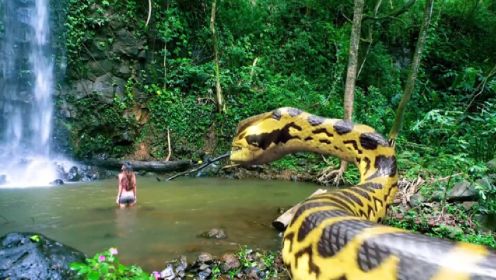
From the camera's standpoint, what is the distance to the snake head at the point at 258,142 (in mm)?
4125

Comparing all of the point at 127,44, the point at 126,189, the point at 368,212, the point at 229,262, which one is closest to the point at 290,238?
the point at 368,212

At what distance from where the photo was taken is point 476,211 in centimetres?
571

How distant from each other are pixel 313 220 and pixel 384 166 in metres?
2.47

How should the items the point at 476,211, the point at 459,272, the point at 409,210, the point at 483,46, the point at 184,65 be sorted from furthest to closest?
the point at 483,46 → the point at 184,65 → the point at 409,210 → the point at 476,211 → the point at 459,272

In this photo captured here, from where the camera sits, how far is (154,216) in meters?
6.92

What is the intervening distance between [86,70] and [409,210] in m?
11.5

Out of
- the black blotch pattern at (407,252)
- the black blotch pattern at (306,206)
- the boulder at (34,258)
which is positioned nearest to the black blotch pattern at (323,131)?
the black blotch pattern at (306,206)

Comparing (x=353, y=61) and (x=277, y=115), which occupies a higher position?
(x=353, y=61)

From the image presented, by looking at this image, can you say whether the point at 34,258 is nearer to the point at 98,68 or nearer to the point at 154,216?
the point at 154,216

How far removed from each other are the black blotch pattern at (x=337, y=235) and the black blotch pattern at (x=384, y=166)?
2498mm

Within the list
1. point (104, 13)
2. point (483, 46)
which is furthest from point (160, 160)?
point (483, 46)

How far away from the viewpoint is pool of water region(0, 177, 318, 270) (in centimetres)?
528

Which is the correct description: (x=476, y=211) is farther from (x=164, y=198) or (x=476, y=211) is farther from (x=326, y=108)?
(x=326, y=108)

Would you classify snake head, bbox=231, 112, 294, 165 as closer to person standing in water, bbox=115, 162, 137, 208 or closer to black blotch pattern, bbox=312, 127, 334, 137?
black blotch pattern, bbox=312, 127, 334, 137
